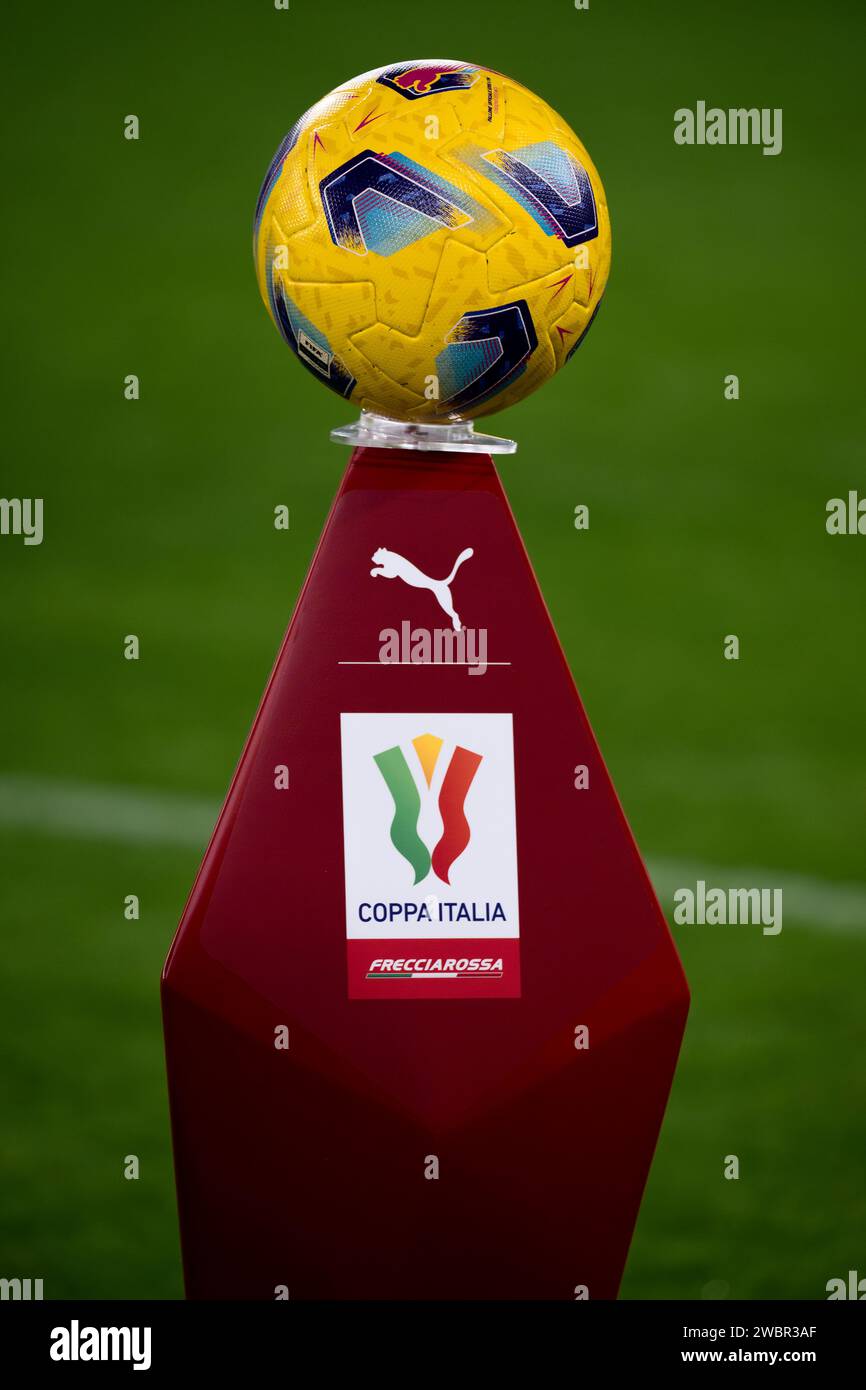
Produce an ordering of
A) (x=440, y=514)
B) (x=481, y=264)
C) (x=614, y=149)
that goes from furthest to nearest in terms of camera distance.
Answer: (x=614, y=149)
(x=440, y=514)
(x=481, y=264)

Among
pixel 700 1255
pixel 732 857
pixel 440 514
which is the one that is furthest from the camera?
pixel 732 857

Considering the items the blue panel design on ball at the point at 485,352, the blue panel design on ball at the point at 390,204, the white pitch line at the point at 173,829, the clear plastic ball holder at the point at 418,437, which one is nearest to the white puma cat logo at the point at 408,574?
the clear plastic ball holder at the point at 418,437

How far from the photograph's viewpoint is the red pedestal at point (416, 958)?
392cm

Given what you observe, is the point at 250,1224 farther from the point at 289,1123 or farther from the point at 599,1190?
the point at 599,1190

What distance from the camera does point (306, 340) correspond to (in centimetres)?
398

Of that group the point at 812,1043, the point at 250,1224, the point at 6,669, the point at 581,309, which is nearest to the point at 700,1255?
the point at 812,1043

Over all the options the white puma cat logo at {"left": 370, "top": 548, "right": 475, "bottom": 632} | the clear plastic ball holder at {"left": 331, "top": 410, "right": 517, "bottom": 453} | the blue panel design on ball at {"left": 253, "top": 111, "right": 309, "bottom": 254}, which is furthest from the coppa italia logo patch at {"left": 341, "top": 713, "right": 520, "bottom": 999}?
the blue panel design on ball at {"left": 253, "top": 111, "right": 309, "bottom": 254}

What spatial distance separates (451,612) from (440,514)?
0.71ft

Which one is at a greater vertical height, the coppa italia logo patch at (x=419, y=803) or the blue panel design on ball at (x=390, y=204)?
the blue panel design on ball at (x=390, y=204)

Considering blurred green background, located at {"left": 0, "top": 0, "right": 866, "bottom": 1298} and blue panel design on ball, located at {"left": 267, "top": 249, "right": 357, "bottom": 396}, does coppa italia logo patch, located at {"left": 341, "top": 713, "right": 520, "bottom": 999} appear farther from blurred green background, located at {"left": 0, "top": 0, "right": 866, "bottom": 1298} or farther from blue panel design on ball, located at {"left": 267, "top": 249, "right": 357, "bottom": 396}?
blurred green background, located at {"left": 0, "top": 0, "right": 866, "bottom": 1298}

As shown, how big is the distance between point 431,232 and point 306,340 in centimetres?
39

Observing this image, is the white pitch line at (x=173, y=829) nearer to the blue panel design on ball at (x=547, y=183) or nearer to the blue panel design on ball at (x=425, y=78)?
the blue panel design on ball at (x=547, y=183)

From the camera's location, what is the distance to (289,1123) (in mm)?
3932

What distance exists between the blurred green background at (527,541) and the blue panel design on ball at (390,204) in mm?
2677
